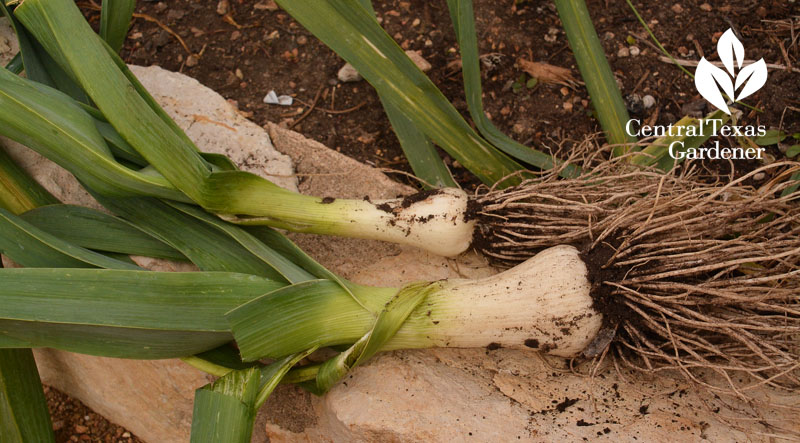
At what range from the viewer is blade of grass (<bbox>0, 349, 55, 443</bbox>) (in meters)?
1.31

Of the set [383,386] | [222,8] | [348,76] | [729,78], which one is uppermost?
[729,78]

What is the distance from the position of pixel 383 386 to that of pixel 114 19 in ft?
3.27

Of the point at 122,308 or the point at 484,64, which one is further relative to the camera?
the point at 484,64

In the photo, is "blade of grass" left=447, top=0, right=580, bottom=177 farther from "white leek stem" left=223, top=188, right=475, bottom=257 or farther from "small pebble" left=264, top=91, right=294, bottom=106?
"small pebble" left=264, top=91, right=294, bottom=106

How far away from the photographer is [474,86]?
153 centimetres

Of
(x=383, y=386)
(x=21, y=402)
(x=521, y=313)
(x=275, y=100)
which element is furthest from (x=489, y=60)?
(x=21, y=402)

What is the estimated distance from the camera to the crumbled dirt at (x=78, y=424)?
5.58 ft

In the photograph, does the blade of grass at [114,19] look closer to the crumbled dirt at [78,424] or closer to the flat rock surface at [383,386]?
the flat rock surface at [383,386]

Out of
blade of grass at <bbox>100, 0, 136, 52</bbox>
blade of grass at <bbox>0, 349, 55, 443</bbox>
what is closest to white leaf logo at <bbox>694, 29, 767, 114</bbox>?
blade of grass at <bbox>100, 0, 136, 52</bbox>

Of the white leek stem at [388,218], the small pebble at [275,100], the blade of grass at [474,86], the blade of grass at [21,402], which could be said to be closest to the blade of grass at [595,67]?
the blade of grass at [474,86]

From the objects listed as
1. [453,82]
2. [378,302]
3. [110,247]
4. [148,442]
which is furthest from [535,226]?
[148,442]

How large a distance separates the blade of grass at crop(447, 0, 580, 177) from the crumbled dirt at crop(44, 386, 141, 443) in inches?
46.2

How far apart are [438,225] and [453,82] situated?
0.72 meters

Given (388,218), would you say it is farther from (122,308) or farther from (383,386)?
(122,308)
